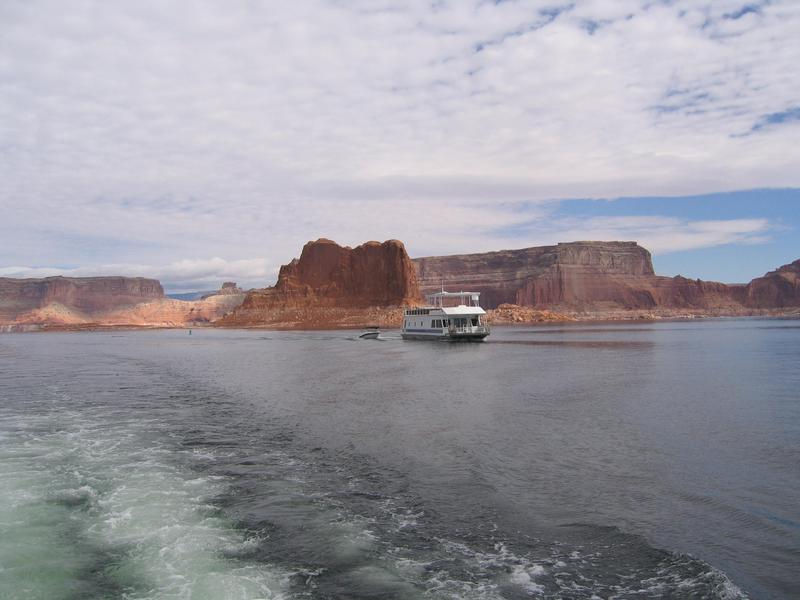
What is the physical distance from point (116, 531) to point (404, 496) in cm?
641

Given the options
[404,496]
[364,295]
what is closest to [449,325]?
[404,496]

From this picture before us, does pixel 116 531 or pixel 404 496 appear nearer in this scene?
pixel 116 531

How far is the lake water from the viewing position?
9844 mm

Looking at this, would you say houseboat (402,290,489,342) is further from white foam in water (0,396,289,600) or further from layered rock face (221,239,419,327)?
layered rock face (221,239,419,327)

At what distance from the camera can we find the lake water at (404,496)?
9.84 meters

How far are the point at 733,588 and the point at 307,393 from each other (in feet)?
86.3

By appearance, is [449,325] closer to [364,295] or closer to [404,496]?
[404,496]

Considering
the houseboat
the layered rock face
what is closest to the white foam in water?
the houseboat

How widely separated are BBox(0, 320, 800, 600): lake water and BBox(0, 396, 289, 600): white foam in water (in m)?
0.05

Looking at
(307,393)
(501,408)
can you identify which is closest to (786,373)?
(501,408)

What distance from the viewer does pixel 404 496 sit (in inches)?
567

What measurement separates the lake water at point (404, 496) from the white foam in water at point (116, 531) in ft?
0.17

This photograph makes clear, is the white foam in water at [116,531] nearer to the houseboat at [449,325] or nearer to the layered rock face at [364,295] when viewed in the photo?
the houseboat at [449,325]

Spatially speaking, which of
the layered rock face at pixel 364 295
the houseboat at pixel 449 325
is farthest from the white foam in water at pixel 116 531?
the layered rock face at pixel 364 295
